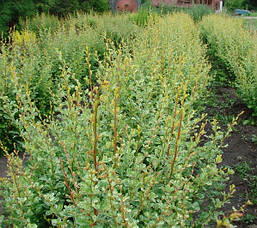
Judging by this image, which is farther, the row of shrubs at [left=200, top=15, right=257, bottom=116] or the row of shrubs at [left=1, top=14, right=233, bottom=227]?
the row of shrubs at [left=200, top=15, right=257, bottom=116]

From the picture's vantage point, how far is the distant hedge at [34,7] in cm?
822

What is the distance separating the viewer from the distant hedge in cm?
822

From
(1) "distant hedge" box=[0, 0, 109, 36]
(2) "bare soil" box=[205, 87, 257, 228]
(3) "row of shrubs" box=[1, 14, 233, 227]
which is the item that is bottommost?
(2) "bare soil" box=[205, 87, 257, 228]

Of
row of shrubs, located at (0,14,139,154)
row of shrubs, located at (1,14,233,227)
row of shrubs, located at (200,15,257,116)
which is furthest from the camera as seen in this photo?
Result: row of shrubs, located at (200,15,257,116)

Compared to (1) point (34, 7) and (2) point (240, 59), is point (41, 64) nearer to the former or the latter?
(2) point (240, 59)

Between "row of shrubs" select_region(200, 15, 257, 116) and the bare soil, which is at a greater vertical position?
"row of shrubs" select_region(200, 15, 257, 116)

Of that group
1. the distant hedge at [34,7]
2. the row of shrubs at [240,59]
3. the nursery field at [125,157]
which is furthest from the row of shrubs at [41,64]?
the row of shrubs at [240,59]

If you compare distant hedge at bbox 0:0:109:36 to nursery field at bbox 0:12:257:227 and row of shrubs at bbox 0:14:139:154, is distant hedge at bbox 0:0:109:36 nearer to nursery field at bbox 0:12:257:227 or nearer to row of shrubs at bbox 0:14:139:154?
row of shrubs at bbox 0:14:139:154

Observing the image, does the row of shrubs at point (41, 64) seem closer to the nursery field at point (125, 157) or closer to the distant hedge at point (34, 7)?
the nursery field at point (125, 157)

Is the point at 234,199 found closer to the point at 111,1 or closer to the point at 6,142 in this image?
the point at 6,142

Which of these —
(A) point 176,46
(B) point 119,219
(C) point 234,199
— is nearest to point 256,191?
(C) point 234,199

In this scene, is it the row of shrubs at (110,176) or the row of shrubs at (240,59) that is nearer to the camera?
the row of shrubs at (110,176)

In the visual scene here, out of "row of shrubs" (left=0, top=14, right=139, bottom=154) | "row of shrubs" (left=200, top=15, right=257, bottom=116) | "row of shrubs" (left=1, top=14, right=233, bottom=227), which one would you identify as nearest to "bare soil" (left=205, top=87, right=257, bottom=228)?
"row of shrubs" (left=200, top=15, right=257, bottom=116)

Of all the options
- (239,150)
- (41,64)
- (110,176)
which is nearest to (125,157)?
(110,176)
